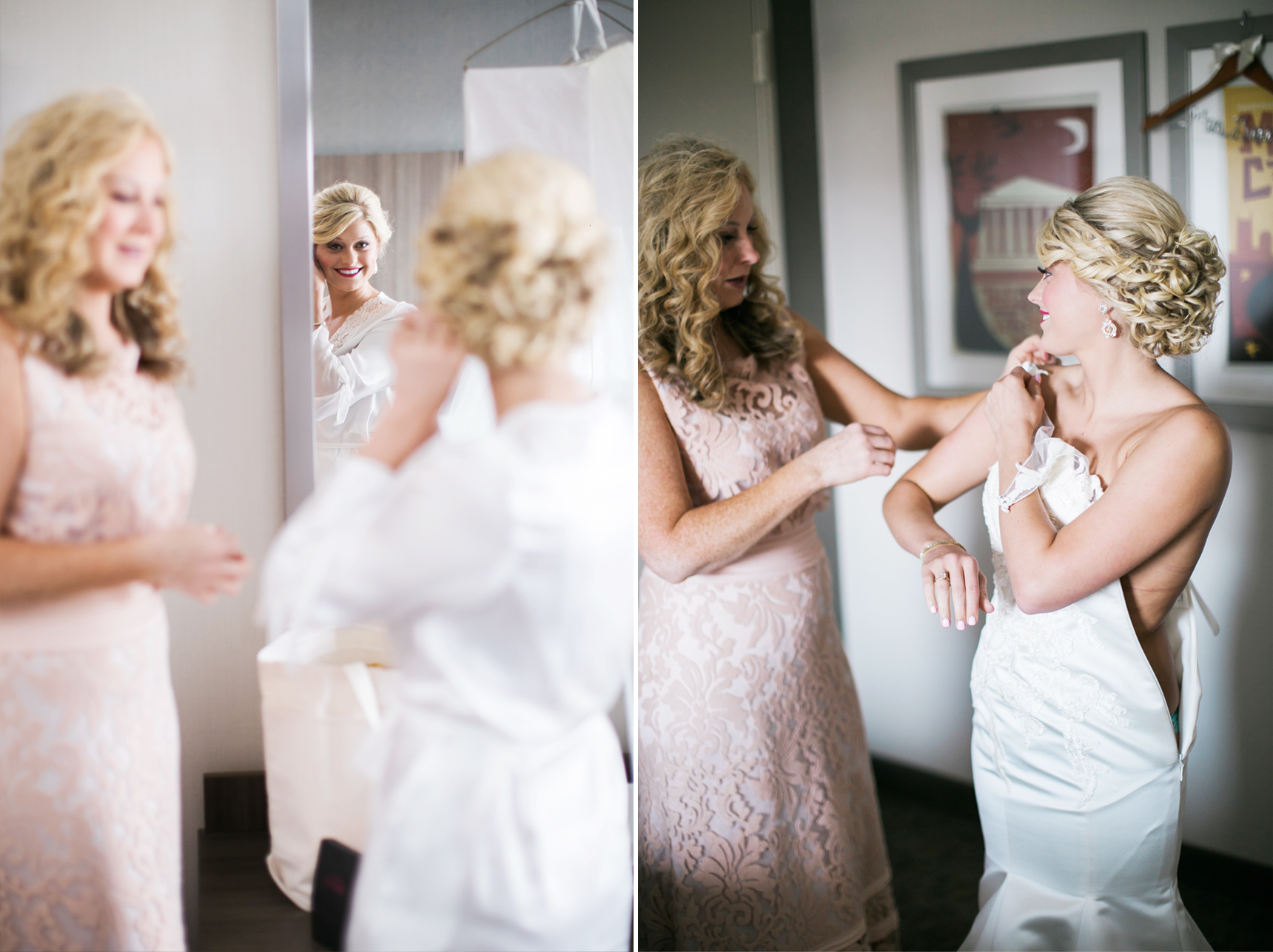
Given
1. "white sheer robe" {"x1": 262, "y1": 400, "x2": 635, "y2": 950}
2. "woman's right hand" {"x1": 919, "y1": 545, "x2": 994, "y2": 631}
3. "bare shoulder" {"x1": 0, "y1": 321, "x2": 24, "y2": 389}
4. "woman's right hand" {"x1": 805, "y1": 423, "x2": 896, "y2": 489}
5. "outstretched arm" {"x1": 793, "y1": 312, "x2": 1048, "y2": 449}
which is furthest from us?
"outstretched arm" {"x1": 793, "y1": 312, "x2": 1048, "y2": 449}

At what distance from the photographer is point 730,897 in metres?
1.46

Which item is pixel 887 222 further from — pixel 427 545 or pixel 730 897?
pixel 730 897

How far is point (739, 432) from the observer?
1393mm

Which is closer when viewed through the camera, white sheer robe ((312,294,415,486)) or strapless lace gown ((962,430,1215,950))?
white sheer robe ((312,294,415,486))

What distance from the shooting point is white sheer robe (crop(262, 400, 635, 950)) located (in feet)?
3.45

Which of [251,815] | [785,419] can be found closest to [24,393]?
[251,815]

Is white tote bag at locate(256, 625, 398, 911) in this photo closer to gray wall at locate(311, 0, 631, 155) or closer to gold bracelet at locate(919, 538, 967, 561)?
gray wall at locate(311, 0, 631, 155)

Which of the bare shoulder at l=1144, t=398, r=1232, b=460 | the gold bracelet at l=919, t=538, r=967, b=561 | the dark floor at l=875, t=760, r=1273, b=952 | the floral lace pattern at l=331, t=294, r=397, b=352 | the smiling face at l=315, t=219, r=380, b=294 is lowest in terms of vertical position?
the dark floor at l=875, t=760, r=1273, b=952

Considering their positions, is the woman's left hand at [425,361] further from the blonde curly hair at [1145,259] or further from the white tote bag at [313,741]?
the blonde curly hair at [1145,259]

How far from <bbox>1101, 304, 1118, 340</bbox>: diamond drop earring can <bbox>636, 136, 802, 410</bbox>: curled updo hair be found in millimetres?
558

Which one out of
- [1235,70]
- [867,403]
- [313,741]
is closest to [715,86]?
[867,403]

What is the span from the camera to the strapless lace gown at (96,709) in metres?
0.98

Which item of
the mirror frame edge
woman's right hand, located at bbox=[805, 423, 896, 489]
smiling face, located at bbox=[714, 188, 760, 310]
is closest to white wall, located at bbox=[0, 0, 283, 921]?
the mirror frame edge

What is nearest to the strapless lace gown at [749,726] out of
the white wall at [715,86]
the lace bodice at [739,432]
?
the lace bodice at [739,432]
